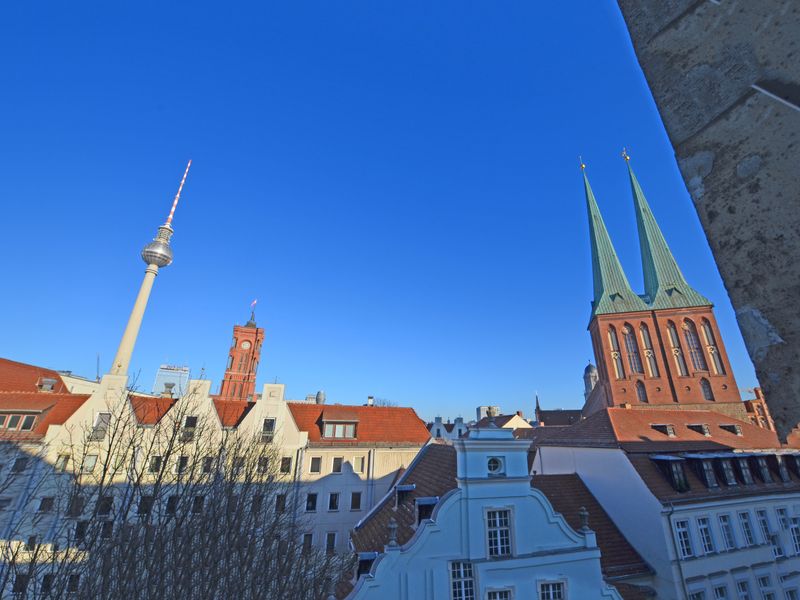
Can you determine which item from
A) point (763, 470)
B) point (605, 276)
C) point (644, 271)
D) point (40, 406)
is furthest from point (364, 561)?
point (644, 271)

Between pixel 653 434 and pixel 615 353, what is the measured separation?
31641 millimetres

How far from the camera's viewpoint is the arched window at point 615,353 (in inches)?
1826

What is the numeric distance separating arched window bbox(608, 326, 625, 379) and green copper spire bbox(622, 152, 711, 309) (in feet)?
19.7

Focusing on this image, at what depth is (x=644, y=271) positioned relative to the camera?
54.9 metres

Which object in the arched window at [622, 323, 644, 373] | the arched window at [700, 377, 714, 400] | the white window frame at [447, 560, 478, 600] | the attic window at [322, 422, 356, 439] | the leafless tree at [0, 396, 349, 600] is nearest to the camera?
the leafless tree at [0, 396, 349, 600]

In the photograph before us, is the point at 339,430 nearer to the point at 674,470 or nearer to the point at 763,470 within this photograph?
the point at 674,470

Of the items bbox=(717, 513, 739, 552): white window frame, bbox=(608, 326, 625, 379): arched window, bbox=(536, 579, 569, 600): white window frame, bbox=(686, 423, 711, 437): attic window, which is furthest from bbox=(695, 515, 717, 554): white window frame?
bbox=(608, 326, 625, 379): arched window

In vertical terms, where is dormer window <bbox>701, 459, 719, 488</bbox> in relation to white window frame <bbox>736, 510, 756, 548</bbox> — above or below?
above

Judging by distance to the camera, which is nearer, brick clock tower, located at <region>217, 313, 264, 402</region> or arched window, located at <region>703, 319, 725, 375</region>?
arched window, located at <region>703, 319, 725, 375</region>

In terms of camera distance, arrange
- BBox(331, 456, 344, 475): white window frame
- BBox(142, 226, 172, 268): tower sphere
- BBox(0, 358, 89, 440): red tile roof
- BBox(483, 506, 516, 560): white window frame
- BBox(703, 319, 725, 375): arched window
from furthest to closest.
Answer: BBox(142, 226, 172, 268): tower sphere
BBox(703, 319, 725, 375): arched window
BBox(331, 456, 344, 475): white window frame
BBox(0, 358, 89, 440): red tile roof
BBox(483, 506, 516, 560): white window frame

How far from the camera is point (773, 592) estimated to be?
15031 mm

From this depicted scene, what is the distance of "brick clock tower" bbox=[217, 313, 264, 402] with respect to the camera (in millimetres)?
61156

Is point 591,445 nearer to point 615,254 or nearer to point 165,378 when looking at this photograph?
point 615,254

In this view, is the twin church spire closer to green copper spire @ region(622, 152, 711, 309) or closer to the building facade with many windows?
green copper spire @ region(622, 152, 711, 309)
